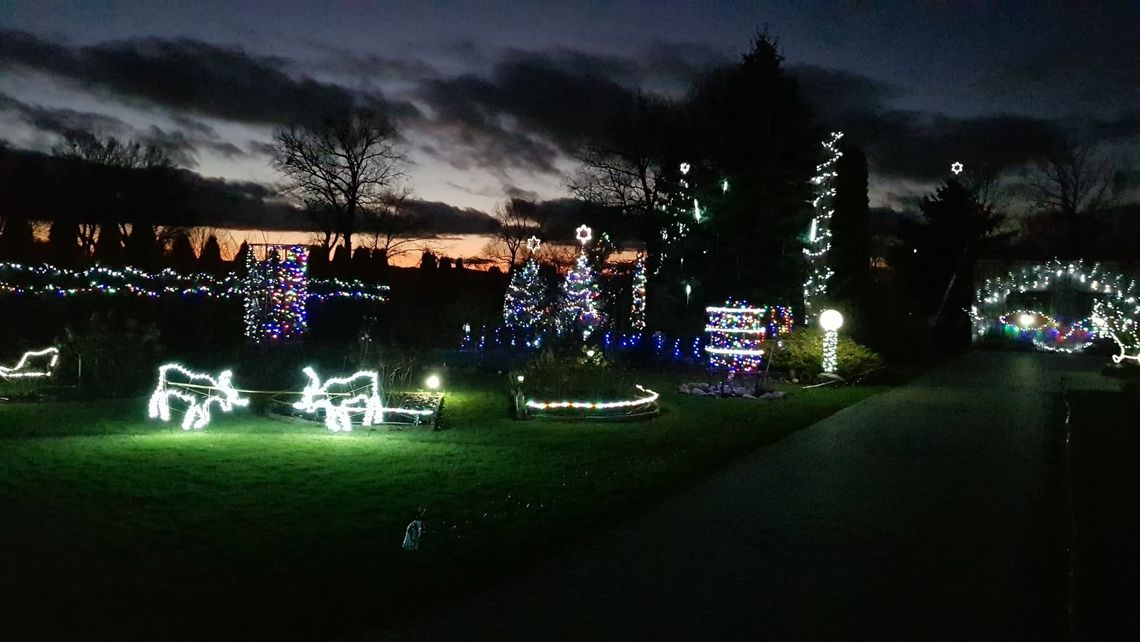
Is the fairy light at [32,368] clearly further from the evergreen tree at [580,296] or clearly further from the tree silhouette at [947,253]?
the tree silhouette at [947,253]

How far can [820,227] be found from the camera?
102 ft

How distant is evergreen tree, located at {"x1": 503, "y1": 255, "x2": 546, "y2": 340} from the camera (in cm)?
3828

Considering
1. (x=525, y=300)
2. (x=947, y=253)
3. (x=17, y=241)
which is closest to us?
(x=17, y=241)

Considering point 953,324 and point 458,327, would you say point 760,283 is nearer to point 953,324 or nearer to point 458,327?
point 458,327

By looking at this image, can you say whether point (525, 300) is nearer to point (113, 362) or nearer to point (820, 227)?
point (820, 227)

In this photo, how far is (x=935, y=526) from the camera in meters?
8.74

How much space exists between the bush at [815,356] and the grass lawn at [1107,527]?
8.85m

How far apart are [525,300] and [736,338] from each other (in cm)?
1300

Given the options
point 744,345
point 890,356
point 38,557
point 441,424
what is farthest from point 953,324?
point 38,557

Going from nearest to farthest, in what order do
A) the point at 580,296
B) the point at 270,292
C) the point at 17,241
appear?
the point at 270,292 < the point at 17,241 < the point at 580,296

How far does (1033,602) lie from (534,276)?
108 feet

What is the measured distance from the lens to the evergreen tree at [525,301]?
1507 inches

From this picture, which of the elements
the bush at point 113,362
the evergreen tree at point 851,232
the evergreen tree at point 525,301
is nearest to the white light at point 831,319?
the evergreen tree at point 851,232

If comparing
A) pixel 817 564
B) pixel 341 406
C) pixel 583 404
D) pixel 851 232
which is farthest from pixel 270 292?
pixel 817 564
